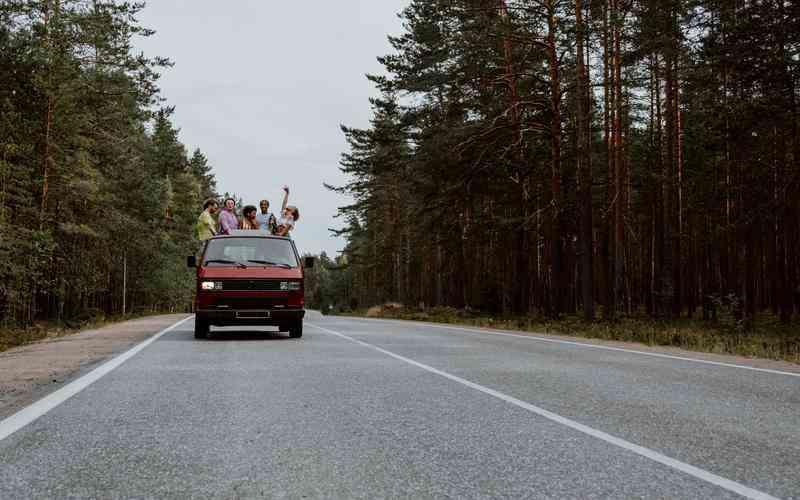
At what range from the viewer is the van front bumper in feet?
42.3

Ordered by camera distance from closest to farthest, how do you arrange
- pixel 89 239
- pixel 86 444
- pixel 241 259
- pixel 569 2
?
1. pixel 86 444
2. pixel 241 259
3. pixel 569 2
4. pixel 89 239

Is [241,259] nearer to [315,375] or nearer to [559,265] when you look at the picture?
[315,375]

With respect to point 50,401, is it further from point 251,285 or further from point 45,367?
point 251,285

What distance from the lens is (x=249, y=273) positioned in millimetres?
13117

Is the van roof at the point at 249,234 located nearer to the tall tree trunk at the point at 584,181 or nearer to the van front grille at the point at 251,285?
the van front grille at the point at 251,285

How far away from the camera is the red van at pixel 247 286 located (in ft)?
42.4

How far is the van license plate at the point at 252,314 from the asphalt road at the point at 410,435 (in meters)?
3.88

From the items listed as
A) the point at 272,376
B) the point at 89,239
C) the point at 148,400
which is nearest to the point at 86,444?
the point at 148,400

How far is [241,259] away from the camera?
13.6m

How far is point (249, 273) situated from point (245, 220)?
3.03m

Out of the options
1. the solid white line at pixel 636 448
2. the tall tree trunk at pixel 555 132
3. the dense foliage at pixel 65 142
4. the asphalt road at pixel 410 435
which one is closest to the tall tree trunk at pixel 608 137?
the tall tree trunk at pixel 555 132

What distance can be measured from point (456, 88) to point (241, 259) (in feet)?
49.9

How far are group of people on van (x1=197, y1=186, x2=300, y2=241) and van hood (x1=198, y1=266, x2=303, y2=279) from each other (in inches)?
68.4

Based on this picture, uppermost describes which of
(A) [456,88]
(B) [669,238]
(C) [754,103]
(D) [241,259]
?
(A) [456,88]
